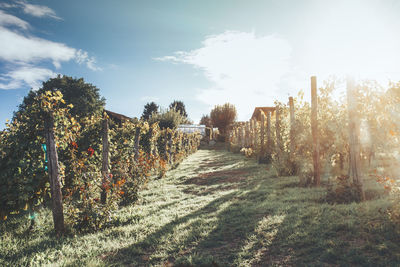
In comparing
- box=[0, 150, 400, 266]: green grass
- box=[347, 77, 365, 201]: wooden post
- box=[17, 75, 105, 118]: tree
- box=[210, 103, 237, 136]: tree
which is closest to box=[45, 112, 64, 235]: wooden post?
box=[0, 150, 400, 266]: green grass

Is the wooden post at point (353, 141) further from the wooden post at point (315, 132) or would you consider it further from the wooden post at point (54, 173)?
the wooden post at point (54, 173)

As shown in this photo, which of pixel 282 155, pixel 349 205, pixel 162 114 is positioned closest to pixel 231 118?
pixel 162 114

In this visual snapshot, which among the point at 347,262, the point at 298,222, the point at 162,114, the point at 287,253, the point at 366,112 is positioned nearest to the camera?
the point at 347,262

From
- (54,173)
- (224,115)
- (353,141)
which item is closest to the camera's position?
(54,173)

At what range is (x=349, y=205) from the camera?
450 cm

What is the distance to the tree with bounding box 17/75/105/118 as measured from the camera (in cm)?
3095

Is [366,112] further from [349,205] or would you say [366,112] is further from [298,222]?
[298,222]

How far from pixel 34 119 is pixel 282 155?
753cm

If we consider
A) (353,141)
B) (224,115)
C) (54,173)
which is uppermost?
(224,115)

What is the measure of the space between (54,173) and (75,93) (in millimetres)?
32079

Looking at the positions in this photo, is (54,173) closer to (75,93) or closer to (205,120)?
(75,93)

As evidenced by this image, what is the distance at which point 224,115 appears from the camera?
47719 mm

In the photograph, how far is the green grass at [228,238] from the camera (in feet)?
10.1

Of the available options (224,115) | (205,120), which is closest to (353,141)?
(224,115)
